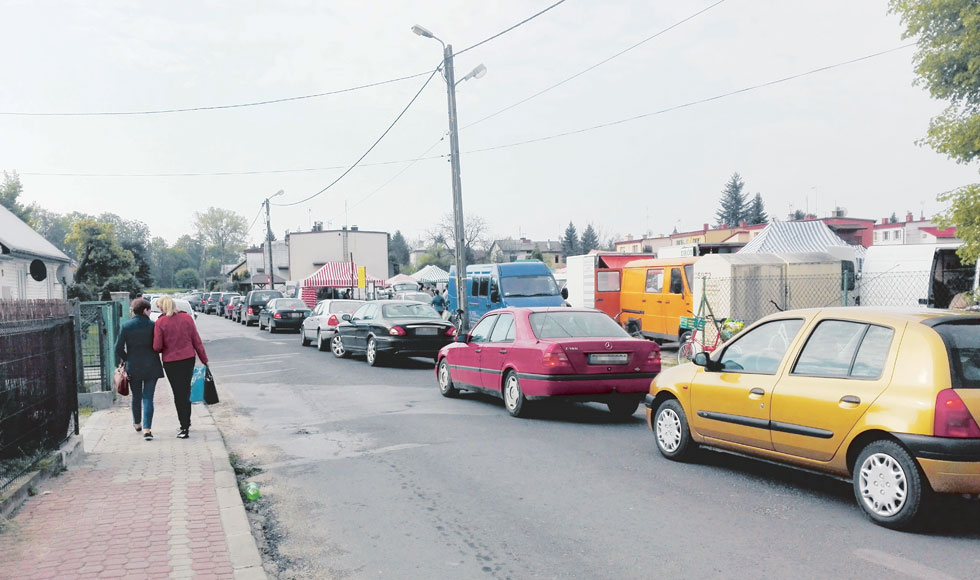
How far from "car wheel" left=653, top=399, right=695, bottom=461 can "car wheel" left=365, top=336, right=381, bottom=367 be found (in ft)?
33.8

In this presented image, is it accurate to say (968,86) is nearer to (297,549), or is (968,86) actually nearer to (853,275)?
(853,275)

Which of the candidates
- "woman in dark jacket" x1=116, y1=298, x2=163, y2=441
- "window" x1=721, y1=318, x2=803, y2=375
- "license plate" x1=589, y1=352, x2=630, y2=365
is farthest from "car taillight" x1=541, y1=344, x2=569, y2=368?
"woman in dark jacket" x1=116, y1=298, x2=163, y2=441

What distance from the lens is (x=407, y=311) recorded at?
58.0ft

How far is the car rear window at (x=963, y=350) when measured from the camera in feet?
16.3

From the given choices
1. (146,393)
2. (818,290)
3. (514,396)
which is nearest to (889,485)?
(514,396)

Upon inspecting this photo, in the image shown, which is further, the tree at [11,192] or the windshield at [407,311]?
the tree at [11,192]

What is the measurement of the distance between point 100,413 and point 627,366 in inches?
287

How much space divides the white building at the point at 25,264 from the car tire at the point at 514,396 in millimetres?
12894

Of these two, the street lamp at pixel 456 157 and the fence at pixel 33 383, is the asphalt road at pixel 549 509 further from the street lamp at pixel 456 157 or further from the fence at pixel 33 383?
the street lamp at pixel 456 157

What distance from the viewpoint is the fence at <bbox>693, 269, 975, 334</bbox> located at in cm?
1669

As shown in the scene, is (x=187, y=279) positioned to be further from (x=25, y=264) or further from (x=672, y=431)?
(x=672, y=431)

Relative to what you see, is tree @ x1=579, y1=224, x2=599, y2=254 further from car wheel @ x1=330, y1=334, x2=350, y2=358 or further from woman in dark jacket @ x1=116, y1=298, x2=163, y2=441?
woman in dark jacket @ x1=116, y1=298, x2=163, y2=441

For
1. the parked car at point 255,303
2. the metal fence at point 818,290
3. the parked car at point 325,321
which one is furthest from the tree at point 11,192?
the metal fence at point 818,290

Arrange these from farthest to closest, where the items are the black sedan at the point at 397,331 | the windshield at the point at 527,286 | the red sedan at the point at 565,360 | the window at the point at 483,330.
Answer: the windshield at the point at 527,286 → the black sedan at the point at 397,331 → the window at the point at 483,330 → the red sedan at the point at 565,360
